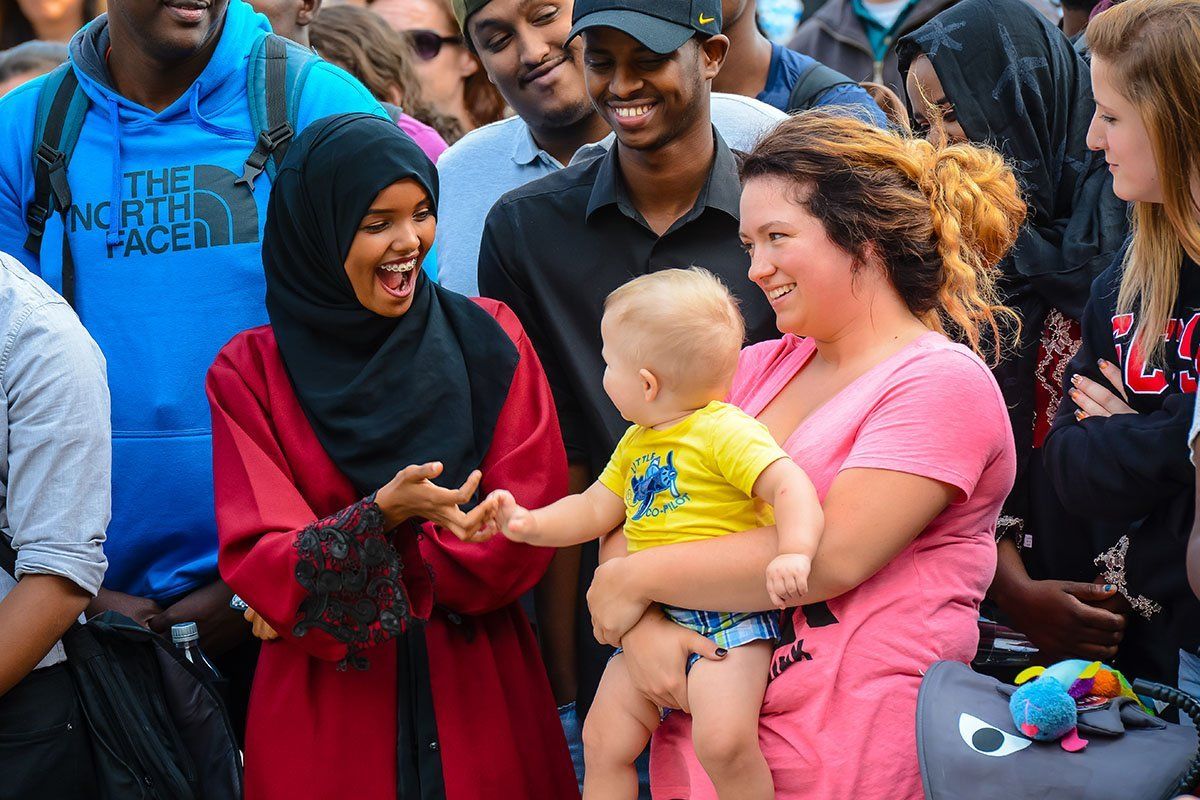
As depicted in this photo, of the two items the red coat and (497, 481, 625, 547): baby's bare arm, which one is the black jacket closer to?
(497, 481, 625, 547): baby's bare arm

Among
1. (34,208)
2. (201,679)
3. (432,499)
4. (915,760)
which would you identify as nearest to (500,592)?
(432,499)

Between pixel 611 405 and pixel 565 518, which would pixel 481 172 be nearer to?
pixel 611 405

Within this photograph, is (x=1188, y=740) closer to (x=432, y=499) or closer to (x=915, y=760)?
(x=915, y=760)

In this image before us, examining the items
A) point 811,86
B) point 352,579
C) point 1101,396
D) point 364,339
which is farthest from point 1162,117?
point 352,579

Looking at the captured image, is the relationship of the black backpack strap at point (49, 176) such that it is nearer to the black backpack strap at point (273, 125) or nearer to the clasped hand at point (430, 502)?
the black backpack strap at point (273, 125)

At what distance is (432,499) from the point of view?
9.01 feet

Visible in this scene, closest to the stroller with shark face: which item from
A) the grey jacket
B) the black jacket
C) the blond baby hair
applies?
the black jacket

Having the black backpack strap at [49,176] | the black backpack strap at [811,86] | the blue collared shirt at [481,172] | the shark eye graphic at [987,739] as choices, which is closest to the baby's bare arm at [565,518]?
the shark eye graphic at [987,739]

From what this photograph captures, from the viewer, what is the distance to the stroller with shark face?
7.42ft

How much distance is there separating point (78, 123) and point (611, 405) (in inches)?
63.6

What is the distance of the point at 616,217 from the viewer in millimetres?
3500

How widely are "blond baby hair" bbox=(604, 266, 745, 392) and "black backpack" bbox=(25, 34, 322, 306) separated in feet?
4.22

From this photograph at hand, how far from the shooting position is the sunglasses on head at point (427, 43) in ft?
21.1

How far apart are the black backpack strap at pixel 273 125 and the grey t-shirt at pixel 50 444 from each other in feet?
2.35
